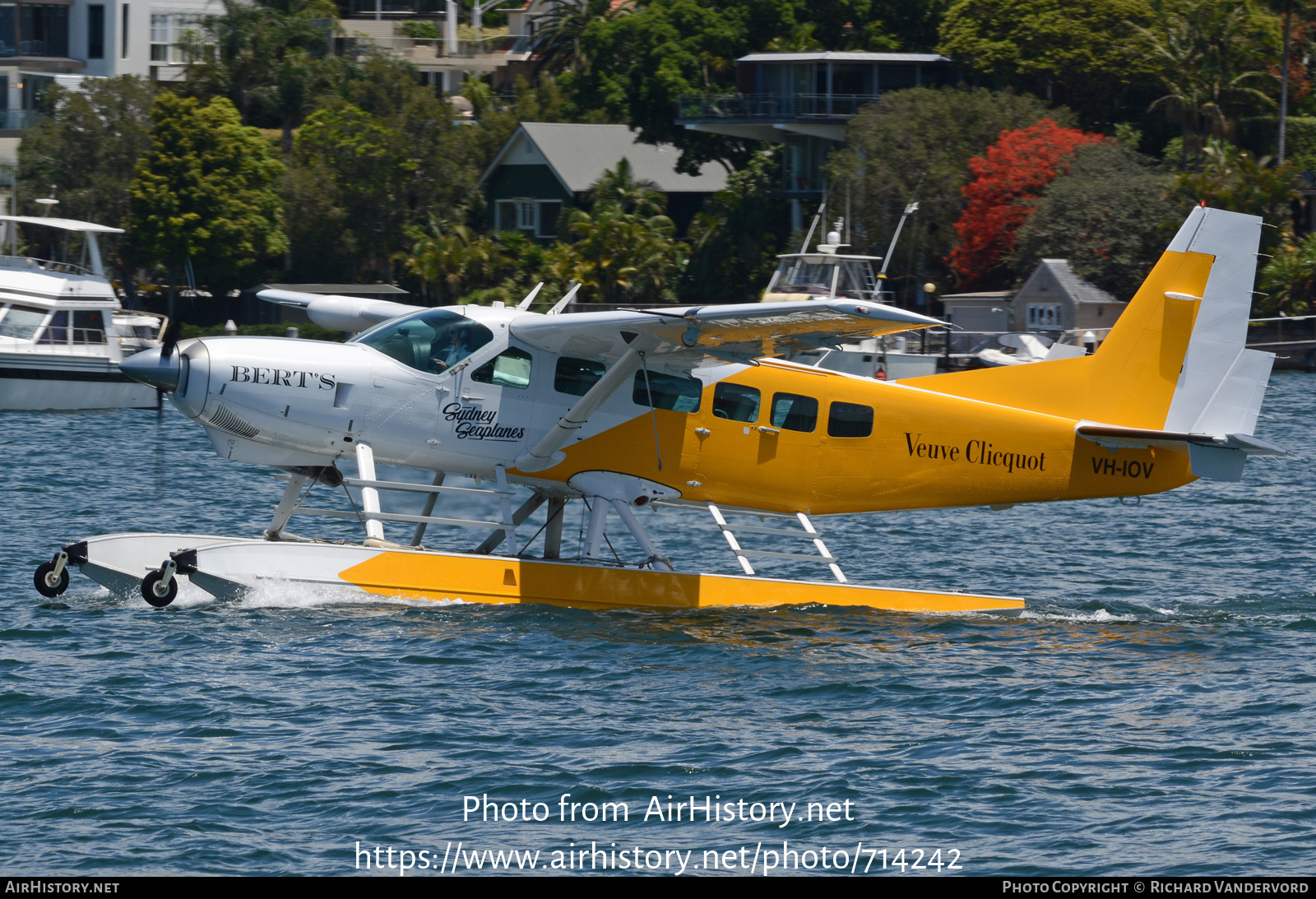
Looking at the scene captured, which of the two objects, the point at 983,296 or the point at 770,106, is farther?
the point at 770,106

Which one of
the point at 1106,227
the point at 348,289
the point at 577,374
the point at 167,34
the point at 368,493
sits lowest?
the point at 368,493

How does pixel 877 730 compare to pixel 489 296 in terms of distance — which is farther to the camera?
pixel 489 296

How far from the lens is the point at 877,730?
10984mm

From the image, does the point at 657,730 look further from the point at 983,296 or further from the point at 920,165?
the point at 920,165

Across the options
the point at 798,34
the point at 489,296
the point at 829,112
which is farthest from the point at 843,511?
the point at 798,34

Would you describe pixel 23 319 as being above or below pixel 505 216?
below

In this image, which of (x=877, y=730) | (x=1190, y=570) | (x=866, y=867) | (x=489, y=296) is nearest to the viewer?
(x=866, y=867)

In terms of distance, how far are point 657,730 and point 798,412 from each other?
481 centimetres

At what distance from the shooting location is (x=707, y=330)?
13.1 metres

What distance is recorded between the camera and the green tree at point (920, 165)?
5547 cm

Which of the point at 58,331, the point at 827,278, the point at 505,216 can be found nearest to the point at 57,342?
the point at 58,331

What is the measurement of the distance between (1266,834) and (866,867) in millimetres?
2490

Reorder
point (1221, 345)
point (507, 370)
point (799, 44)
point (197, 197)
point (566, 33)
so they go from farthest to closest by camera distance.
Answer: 1. point (566, 33)
2. point (799, 44)
3. point (197, 197)
4. point (1221, 345)
5. point (507, 370)

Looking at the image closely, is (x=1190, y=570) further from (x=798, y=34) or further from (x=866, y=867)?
(x=798, y=34)
